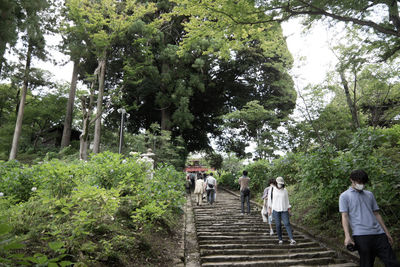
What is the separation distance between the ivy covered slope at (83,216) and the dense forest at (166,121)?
0.03m

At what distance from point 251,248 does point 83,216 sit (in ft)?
12.6

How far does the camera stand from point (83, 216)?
3.18m

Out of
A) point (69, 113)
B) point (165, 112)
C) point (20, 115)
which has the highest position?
point (69, 113)

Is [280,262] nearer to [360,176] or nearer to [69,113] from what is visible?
[360,176]

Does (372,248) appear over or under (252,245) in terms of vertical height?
over

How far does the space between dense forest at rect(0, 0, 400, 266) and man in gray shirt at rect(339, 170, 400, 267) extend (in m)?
1.61

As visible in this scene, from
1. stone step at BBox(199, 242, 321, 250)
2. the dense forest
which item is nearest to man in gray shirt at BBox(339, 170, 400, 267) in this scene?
the dense forest

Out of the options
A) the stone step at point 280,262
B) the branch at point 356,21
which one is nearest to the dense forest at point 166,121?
the branch at point 356,21

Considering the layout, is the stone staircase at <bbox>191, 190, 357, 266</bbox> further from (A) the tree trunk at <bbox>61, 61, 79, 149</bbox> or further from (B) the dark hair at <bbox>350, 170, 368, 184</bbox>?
(A) the tree trunk at <bbox>61, 61, 79, 149</bbox>

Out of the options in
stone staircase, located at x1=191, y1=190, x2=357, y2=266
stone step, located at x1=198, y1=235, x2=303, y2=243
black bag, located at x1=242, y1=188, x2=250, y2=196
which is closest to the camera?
stone staircase, located at x1=191, y1=190, x2=357, y2=266

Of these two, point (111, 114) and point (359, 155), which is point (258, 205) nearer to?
point (359, 155)

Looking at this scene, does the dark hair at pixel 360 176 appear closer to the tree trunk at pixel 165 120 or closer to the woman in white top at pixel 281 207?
the woman in white top at pixel 281 207

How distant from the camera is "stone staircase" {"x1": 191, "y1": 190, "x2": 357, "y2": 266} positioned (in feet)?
15.5

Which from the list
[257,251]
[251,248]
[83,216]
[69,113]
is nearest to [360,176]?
[257,251]
